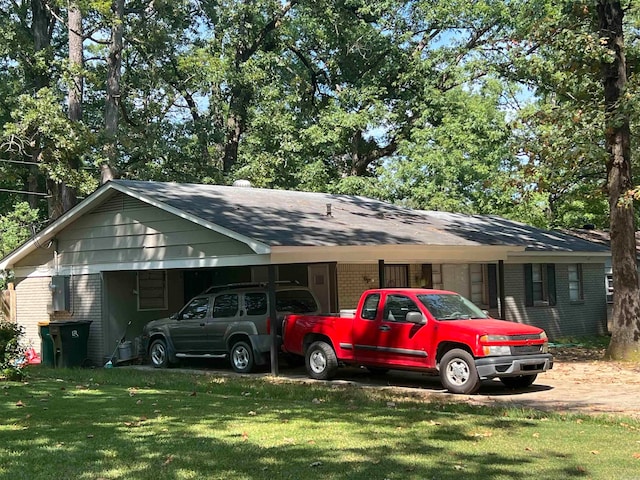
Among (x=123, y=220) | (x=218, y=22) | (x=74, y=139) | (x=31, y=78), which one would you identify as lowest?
(x=123, y=220)

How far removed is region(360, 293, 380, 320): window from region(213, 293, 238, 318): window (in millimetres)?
3531

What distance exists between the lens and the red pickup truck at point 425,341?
1228cm

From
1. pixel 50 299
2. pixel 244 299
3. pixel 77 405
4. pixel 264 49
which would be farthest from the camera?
pixel 264 49

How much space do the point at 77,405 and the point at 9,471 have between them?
4.32m

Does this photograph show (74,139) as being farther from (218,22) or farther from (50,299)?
(218,22)

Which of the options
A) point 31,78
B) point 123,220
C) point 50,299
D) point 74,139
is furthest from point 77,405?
point 31,78

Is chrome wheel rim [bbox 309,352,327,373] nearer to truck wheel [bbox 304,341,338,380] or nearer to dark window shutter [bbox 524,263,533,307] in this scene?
truck wheel [bbox 304,341,338,380]

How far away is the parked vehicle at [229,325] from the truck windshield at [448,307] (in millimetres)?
3436

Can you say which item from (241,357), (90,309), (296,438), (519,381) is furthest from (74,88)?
(296,438)

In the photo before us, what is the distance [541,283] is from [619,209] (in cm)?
748

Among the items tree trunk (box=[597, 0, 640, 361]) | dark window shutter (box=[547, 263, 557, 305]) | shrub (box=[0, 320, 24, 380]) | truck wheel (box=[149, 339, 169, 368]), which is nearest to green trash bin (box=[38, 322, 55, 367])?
shrub (box=[0, 320, 24, 380])

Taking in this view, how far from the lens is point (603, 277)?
27.0 meters

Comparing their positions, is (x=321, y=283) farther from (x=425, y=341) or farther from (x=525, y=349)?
(x=525, y=349)

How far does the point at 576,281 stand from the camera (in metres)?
26.1
